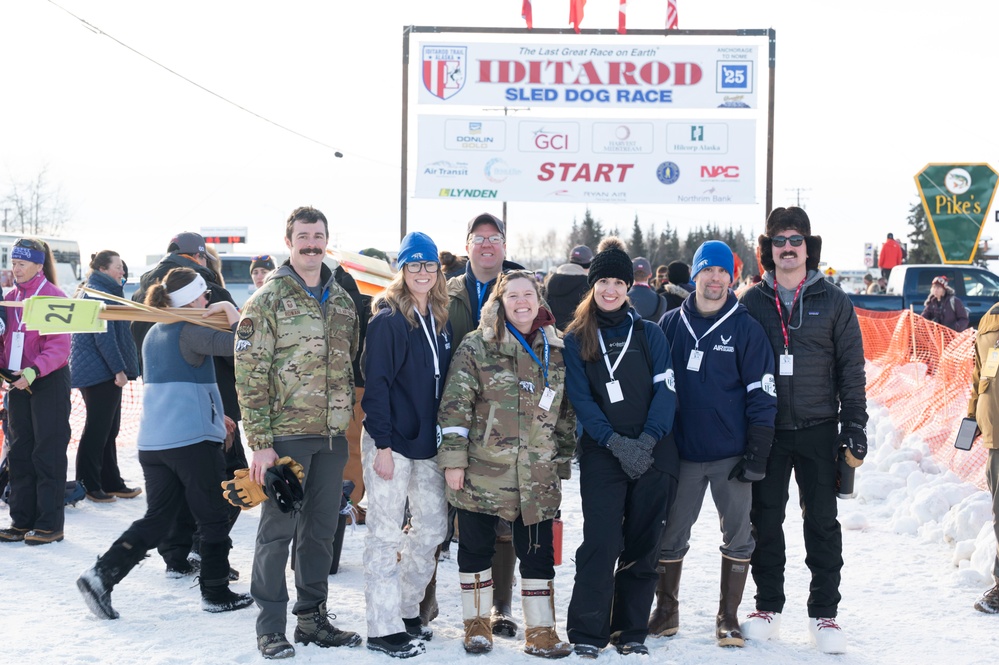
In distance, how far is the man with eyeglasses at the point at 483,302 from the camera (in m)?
4.69

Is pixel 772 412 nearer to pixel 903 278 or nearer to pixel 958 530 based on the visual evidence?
pixel 958 530

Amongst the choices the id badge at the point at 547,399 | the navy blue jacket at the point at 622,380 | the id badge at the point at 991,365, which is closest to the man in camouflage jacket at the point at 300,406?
the id badge at the point at 547,399

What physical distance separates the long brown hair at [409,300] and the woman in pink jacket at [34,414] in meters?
2.98

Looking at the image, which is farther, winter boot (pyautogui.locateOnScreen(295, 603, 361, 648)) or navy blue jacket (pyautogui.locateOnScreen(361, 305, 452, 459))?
winter boot (pyautogui.locateOnScreen(295, 603, 361, 648))

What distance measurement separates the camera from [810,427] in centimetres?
451

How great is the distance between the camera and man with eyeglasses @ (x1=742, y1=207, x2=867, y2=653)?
4480mm

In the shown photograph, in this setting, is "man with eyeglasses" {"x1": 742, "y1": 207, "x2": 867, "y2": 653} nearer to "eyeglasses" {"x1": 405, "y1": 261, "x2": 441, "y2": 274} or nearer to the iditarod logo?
"eyeglasses" {"x1": 405, "y1": 261, "x2": 441, "y2": 274}

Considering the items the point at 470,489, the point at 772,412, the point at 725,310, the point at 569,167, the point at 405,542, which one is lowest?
the point at 405,542

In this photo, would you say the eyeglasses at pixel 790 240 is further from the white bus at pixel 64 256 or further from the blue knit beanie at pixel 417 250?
the white bus at pixel 64 256

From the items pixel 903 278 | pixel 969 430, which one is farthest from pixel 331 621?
pixel 903 278

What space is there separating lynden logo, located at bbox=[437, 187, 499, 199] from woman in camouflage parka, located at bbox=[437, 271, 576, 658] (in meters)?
10.7

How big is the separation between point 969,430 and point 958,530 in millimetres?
974

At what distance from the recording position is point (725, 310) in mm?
4543

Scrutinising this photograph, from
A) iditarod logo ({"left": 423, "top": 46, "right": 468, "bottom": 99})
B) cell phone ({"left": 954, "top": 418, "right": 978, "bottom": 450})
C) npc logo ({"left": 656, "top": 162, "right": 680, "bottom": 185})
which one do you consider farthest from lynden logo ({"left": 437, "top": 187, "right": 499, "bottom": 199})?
cell phone ({"left": 954, "top": 418, "right": 978, "bottom": 450})
